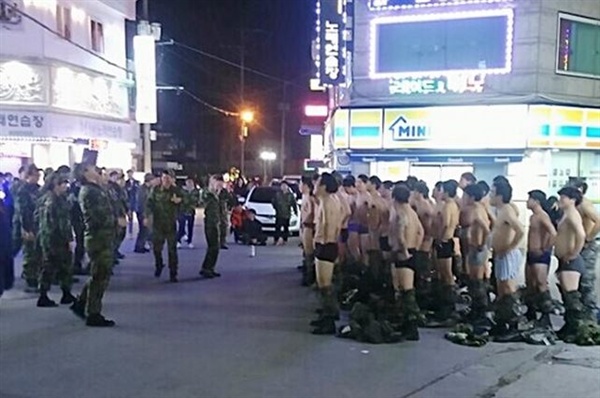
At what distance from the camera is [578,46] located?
18922mm

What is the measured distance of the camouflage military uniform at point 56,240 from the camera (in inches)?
400

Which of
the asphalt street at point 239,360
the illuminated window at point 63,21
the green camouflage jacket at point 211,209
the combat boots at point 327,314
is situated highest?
the illuminated window at point 63,21

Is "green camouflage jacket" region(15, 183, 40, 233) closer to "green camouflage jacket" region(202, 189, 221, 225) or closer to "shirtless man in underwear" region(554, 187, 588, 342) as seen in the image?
"green camouflage jacket" region(202, 189, 221, 225)

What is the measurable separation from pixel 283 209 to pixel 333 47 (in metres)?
4.91

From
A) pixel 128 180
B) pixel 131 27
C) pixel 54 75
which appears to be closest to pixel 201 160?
pixel 131 27

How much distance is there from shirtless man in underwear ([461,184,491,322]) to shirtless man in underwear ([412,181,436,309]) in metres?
0.78

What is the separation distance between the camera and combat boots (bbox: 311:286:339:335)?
8562 millimetres

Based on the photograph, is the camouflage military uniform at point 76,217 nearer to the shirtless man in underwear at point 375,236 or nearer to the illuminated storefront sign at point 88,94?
the shirtless man in underwear at point 375,236

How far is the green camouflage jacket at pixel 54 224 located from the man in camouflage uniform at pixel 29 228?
80 cm

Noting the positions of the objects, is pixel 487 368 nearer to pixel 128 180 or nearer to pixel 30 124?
pixel 128 180

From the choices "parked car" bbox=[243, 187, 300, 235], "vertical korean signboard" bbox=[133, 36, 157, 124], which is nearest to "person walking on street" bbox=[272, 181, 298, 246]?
"parked car" bbox=[243, 187, 300, 235]

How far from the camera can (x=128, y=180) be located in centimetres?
1906

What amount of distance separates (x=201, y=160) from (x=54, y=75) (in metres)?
34.4

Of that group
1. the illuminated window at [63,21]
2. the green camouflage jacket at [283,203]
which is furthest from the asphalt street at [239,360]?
the illuminated window at [63,21]
